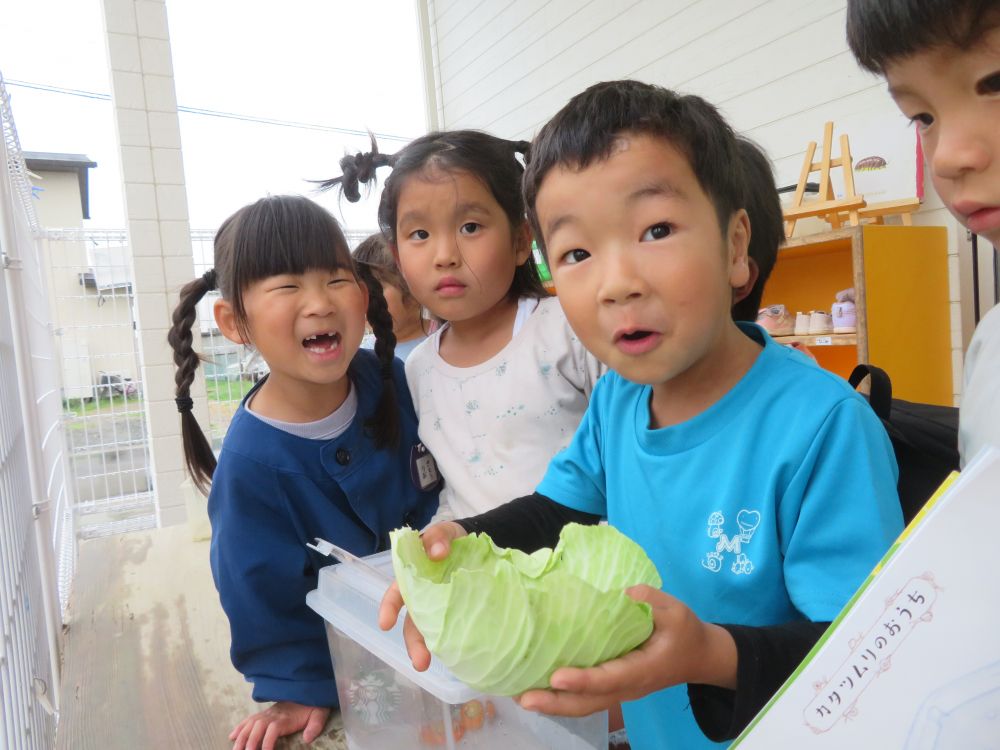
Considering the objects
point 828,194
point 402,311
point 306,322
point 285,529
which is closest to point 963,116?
point 306,322

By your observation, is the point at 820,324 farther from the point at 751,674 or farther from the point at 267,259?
the point at 751,674

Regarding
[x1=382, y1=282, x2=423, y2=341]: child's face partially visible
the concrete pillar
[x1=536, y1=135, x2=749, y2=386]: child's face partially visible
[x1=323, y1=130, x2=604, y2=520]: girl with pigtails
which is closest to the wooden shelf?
[x1=382, y1=282, x2=423, y2=341]: child's face partially visible

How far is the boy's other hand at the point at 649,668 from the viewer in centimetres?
43

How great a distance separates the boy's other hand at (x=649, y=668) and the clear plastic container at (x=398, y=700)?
19cm

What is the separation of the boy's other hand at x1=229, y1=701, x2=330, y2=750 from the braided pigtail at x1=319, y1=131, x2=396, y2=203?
95 centimetres

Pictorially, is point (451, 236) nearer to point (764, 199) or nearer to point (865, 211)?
point (764, 199)

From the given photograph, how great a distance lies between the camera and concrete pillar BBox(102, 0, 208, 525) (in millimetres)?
3422

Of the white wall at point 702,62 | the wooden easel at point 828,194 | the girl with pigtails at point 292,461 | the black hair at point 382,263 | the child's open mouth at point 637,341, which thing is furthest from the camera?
the white wall at point 702,62

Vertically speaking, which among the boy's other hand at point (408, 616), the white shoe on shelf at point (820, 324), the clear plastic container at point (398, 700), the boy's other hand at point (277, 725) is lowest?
the boy's other hand at point (277, 725)

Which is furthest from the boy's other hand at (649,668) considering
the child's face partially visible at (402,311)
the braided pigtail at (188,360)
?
the child's face partially visible at (402,311)

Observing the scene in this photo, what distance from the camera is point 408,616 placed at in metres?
0.57

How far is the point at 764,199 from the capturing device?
35.4 inches

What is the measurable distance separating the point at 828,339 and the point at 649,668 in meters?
2.08

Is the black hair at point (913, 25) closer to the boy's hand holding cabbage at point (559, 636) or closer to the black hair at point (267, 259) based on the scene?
the boy's hand holding cabbage at point (559, 636)
